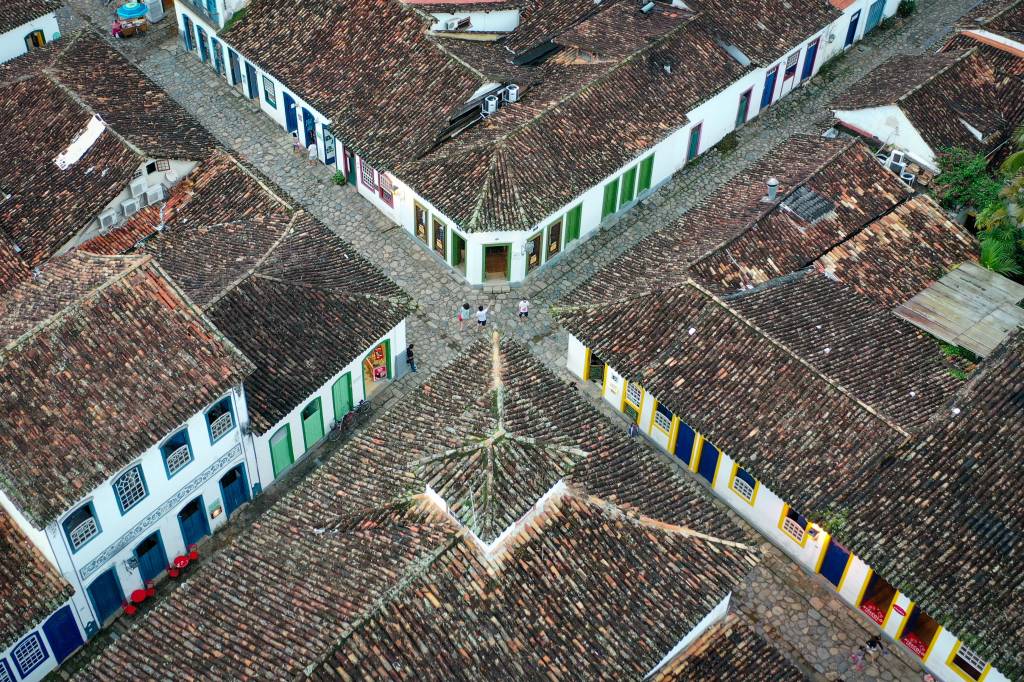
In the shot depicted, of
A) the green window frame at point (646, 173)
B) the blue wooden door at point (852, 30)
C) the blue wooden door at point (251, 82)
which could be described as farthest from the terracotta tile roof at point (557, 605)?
the blue wooden door at point (852, 30)

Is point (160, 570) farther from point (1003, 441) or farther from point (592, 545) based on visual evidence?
point (1003, 441)

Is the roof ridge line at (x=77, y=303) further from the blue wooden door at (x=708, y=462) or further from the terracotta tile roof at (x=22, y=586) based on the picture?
the blue wooden door at (x=708, y=462)

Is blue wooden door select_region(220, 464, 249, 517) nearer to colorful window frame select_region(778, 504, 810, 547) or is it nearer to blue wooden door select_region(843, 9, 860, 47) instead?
colorful window frame select_region(778, 504, 810, 547)

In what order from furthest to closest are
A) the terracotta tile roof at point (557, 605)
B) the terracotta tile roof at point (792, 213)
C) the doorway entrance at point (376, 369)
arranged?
the doorway entrance at point (376, 369) → the terracotta tile roof at point (792, 213) → the terracotta tile roof at point (557, 605)

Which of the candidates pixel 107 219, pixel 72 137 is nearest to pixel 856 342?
pixel 107 219

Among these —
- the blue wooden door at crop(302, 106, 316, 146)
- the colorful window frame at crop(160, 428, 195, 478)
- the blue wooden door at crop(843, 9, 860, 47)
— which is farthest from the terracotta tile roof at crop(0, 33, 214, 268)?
the blue wooden door at crop(843, 9, 860, 47)

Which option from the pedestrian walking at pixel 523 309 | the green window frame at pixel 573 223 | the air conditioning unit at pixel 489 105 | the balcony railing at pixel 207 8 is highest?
the balcony railing at pixel 207 8

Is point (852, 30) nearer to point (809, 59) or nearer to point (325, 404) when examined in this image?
point (809, 59)

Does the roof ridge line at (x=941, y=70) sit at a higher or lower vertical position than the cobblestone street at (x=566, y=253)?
higher
